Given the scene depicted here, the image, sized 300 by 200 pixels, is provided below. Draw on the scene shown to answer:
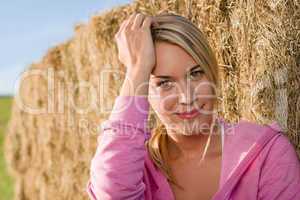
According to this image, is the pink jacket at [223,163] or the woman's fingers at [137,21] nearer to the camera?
the pink jacket at [223,163]

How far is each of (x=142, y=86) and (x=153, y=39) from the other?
0.17m

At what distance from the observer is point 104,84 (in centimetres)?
435

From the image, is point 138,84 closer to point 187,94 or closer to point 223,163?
point 187,94

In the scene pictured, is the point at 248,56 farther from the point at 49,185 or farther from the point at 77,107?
the point at 49,185

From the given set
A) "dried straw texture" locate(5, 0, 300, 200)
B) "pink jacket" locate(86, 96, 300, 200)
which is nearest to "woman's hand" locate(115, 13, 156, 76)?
"pink jacket" locate(86, 96, 300, 200)

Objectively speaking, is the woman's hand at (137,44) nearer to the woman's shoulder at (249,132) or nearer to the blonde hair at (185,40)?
the blonde hair at (185,40)

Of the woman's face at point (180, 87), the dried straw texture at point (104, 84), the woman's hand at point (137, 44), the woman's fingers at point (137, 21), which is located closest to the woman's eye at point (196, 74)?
the woman's face at point (180, 87)

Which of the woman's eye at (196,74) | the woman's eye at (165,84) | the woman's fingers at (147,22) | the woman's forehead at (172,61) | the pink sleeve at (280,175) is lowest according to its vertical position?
the pink sleeve at (280,175)

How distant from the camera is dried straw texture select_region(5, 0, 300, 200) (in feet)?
8.04

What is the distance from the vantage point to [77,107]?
514 cm

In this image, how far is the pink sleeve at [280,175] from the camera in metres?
1.99

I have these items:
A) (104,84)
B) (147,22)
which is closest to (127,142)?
(147,22)

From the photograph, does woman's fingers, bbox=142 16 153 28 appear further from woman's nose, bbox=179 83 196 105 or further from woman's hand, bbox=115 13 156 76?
woman's nose, bbox=179 83 196 105


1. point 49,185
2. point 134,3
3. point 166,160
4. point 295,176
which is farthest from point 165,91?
point 49,185
